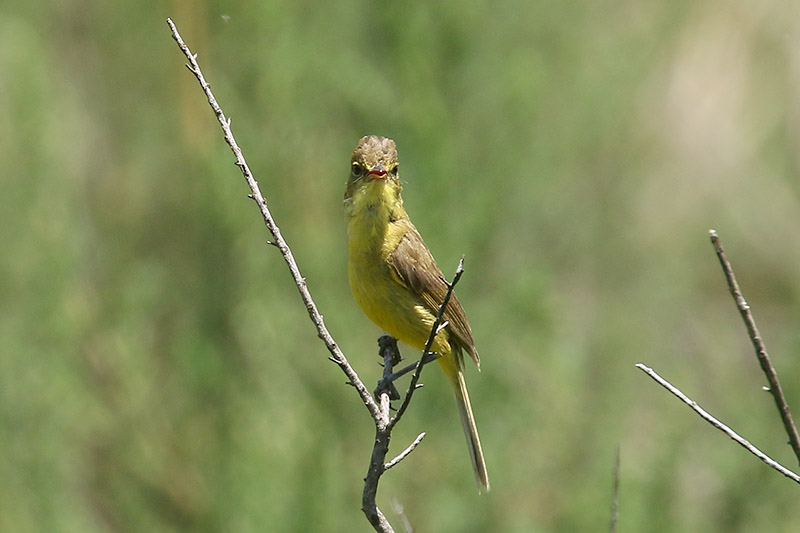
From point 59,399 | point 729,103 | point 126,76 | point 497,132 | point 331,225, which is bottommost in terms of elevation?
point 59,399

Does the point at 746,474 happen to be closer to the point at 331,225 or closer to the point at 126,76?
the point at 331,225

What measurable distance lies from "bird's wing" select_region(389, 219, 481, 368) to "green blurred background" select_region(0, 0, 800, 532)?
1818 mm

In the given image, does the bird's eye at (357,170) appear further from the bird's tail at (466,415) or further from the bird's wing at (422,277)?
the bird's tail at (466,415)

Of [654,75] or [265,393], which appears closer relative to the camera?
[265,393]

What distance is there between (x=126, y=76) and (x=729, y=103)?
489cm

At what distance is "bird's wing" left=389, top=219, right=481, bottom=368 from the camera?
401 cm

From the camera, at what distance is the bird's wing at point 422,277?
13.2ft

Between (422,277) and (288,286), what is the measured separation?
2.47 metres

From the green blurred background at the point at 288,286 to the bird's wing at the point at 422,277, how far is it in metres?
1.82

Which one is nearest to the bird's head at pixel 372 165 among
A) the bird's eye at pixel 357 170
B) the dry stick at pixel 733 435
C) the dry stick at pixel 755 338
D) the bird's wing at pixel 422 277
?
the bird's eye at pixel 357 170

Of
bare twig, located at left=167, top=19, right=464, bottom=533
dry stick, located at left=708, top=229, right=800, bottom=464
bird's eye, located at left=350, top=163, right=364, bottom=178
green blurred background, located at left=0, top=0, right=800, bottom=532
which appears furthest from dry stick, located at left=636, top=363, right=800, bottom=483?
green blurred background, located at left=0, top=0, right=800, bottom=532

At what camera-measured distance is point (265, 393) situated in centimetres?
625

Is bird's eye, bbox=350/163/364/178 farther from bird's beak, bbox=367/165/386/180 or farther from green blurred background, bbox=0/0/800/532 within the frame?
green blurred background, bbox=0/0/800/532

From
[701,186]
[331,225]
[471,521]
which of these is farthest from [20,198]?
[701,186]
